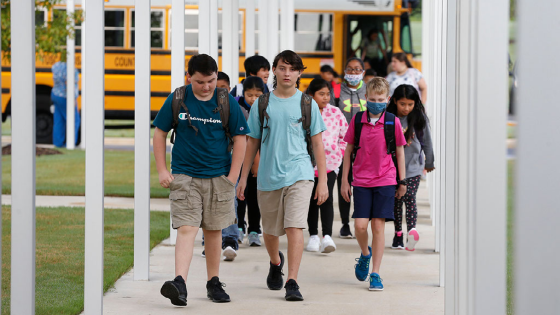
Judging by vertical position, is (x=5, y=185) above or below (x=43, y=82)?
below

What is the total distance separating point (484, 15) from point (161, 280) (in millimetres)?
4233

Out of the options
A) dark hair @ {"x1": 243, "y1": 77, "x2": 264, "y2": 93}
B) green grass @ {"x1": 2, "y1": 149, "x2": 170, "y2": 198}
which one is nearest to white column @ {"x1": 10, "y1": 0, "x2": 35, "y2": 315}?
dark hair @ {"x1": 243, "y1": 77, "x2": 264, "y2": 93}

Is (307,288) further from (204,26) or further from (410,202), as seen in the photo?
(204,26)

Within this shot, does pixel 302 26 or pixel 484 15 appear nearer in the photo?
pixel 484 15

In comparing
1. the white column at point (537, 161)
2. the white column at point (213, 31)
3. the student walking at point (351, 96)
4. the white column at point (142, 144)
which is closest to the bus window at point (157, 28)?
the white column at point (213, 31)

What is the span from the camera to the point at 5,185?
44.8 feet

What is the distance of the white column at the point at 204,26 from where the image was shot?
8719mm

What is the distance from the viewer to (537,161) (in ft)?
9.30

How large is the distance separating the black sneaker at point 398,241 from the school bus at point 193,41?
13878 mm

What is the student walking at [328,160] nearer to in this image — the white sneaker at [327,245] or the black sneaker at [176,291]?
the white sneaker at [327,245]

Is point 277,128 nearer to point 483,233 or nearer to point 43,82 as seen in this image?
point 483,233

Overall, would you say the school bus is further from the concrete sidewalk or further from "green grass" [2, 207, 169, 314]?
the concrete sidewalk

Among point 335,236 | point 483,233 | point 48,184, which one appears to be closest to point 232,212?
point 483,233

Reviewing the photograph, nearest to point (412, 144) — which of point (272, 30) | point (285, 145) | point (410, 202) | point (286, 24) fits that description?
point (410, 202)
